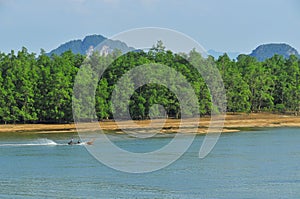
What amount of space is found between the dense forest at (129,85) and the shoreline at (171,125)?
136cm

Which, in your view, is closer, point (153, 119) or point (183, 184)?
point (183, 184)

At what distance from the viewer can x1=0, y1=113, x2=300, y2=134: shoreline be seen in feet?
181

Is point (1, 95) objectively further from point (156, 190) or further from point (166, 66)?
point (156, 190)

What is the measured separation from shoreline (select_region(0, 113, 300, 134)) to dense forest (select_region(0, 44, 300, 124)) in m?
1.36

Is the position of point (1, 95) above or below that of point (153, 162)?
above

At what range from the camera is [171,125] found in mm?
58500

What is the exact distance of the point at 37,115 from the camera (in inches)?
2373

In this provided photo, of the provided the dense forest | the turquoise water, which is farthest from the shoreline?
the turquoise water

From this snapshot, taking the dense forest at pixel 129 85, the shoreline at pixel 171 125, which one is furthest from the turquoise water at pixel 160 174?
the dense forest at pixel 129 85

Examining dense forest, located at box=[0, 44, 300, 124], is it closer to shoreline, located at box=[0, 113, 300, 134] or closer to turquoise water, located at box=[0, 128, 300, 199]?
shoreline, located at box=[0, 113, 300, 134]

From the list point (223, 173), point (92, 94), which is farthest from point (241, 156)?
point (92, 94)

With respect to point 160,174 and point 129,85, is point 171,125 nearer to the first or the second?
point 129,85

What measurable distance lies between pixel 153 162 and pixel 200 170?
3451 mm

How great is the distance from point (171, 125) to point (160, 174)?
27746mm
